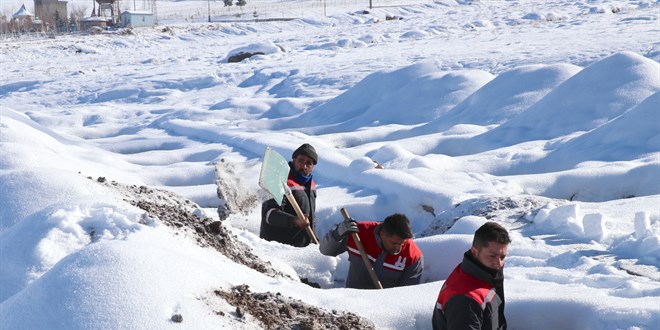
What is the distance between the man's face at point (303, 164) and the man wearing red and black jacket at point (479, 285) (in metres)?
2.26

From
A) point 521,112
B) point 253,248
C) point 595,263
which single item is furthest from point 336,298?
point 521,112

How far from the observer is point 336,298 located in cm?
369

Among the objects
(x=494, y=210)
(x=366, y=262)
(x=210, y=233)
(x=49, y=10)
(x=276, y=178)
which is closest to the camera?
(x=366, y=262)

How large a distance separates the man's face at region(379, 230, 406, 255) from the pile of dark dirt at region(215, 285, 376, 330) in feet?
2.61

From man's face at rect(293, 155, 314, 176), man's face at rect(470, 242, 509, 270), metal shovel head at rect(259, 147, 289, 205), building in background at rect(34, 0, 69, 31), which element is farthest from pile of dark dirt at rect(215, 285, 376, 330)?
building in background at rect(34, 0, 69, 31)

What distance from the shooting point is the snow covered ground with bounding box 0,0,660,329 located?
11.2 ft

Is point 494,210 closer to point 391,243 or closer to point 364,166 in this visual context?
point 391,243

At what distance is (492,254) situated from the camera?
312 centimetres

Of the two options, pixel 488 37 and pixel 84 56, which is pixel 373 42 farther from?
pixel 84 56

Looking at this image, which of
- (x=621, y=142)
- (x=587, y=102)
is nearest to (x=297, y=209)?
(x=621, y=142)

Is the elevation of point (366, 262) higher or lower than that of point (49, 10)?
lower

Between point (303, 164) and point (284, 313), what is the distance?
216 centimetres

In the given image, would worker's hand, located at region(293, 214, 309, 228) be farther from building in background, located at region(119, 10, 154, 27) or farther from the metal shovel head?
building in background, located at region(119, 10, 154, 27)

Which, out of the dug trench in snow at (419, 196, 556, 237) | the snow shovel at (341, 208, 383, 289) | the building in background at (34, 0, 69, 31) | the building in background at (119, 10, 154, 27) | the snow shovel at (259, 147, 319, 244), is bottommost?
the dug trench in snow at (419, 196, 556, 237)
